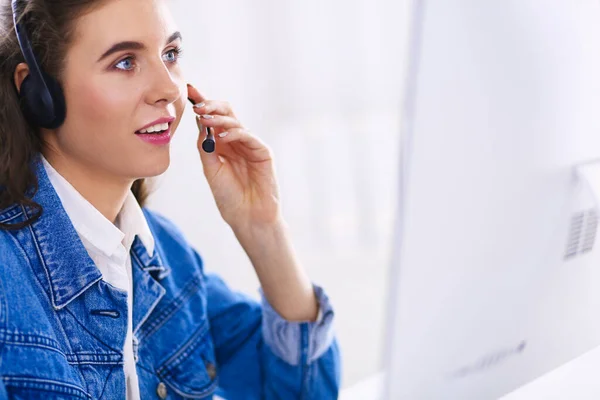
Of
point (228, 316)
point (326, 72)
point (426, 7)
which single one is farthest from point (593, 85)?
point (326, 72)

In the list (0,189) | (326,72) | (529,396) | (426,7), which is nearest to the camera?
(426,7)

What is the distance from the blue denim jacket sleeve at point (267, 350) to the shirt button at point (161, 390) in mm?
159

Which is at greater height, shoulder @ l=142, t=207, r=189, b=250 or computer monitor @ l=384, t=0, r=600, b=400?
computer monitor @ l=384, t=0, r=600, b=400

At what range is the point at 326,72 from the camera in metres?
2.51

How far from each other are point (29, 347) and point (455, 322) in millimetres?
456

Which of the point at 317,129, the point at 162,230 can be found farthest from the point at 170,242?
the point at 317,129

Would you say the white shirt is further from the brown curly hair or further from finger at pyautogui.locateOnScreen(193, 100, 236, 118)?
finger at pyautogui.locateOnScreen(193, 100, 236, 118)

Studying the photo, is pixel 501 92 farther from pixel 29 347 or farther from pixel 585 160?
pixel 29 347

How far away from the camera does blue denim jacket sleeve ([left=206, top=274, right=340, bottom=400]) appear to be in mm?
1082

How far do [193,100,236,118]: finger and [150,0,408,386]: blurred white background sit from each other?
40.5 inches

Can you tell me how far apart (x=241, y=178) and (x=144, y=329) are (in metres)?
0.26

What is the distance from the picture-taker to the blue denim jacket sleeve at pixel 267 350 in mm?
1082

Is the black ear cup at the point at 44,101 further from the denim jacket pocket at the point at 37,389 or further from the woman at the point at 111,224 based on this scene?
the denim jacket pocket at the point at 37,389

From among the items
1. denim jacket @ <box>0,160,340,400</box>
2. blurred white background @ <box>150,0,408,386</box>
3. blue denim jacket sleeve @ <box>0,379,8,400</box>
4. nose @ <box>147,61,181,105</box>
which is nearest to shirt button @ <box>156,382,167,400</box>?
denim jacket @ <box>0,160,340,400</box>
